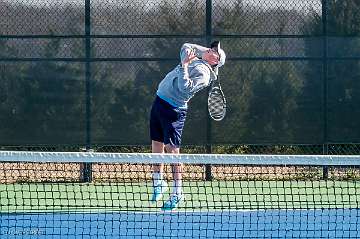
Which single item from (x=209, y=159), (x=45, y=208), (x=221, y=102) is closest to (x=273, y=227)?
(x=209, y=159)

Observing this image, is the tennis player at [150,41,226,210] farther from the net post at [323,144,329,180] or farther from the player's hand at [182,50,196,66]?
the net post at [323,144,329,180]

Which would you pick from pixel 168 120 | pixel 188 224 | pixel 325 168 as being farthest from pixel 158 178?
pixel 325 168

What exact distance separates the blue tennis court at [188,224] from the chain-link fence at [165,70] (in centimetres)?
244

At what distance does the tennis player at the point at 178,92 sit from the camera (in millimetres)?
7324

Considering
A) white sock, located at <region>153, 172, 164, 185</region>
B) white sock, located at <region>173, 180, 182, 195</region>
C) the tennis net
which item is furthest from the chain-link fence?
white sock, located at <region>173, 180, 182, 195</region>

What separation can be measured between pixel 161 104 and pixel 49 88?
214 cm

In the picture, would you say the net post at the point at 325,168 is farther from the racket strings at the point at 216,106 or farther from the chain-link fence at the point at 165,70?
the racket strings at the point at 216,106

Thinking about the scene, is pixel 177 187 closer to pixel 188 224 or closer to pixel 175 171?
pixel 175 171

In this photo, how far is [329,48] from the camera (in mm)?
9469

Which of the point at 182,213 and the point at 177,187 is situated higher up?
the point at 177,187

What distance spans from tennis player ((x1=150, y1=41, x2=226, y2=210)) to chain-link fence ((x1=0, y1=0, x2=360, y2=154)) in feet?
5.90

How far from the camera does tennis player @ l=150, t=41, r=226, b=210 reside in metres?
7.32

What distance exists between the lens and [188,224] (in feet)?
21.3

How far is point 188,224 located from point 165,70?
3066 mm
